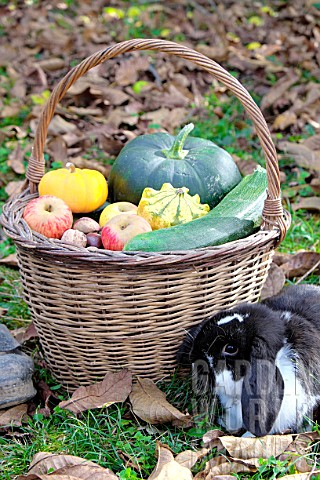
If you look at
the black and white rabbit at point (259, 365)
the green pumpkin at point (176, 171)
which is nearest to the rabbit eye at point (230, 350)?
the black and white rabbit at point (259, 365)

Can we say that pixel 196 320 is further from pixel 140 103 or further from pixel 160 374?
pixel 140 103

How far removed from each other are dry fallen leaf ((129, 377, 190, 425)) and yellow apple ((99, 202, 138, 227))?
2.29 ft

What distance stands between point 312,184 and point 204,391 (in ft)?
6.56

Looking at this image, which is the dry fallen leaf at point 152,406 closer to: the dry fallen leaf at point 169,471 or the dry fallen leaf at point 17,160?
the dry fallen leaf at point 169,471

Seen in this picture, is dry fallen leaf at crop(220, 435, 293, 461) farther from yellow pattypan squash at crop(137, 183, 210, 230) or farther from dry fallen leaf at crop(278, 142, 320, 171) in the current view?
dry fallen leaf at crop(278, 142, 320, 171)

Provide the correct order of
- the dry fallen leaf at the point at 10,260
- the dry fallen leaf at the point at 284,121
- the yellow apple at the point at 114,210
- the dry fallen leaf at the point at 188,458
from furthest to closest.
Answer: the dry fallen leaf at the point at 284,121 → the dry fallen leaf at the point at 10,260 → the yellow apple at the point at 114,210 → the dry fallen leaf at the point at 188,458

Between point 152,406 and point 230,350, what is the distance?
390mm

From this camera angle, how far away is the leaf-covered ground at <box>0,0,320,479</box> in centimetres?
224

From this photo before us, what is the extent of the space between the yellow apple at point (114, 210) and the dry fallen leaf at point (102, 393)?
2.12 ft

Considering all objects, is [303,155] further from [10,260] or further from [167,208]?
[10,260]

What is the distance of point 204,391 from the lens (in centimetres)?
229

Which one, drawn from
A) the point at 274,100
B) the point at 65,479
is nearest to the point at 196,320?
the point at 65,479

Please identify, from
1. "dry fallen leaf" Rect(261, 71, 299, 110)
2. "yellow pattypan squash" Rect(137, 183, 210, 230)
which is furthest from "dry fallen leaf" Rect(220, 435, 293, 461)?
"dry fallen leaf" Rect(261, 71, 299, 110)

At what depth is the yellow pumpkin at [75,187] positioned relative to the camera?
9.14ft
